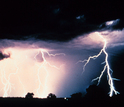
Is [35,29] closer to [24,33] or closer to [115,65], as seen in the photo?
[24,33]

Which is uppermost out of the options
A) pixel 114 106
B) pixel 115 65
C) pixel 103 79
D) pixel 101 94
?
pixel 115 65

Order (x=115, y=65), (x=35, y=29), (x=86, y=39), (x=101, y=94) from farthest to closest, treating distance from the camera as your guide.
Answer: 1. (x=115, y=65)
2. (x=86, y=39)
3. (x=35, y=29)
4. (x=101, y=94)

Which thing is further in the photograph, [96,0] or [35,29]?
[35,29]

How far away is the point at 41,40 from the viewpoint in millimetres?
7348

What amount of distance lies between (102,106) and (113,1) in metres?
3.58

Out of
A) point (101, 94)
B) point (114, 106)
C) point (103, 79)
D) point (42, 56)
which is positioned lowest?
point (114, 106)

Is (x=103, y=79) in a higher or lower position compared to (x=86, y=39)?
lower

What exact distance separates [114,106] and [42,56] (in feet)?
20.7

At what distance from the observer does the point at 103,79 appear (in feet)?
28.2

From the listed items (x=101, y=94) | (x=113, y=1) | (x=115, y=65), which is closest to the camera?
(x=113, y=1)

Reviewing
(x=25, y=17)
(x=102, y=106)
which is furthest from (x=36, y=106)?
(x=25, y=17)

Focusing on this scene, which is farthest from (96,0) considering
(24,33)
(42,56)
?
(42,56)

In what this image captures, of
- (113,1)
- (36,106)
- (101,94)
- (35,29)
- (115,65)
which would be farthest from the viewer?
(115,65)

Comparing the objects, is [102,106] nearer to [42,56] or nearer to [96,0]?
[96,0]
